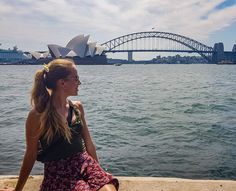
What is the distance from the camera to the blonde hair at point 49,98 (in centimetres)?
238

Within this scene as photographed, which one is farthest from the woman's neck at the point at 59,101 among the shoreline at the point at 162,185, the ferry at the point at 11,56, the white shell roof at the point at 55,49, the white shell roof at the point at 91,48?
the ferry at the point at 11,56

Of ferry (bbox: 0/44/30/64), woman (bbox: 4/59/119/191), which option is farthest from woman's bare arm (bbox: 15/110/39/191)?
ferry (bbox: 0/44/30/64)

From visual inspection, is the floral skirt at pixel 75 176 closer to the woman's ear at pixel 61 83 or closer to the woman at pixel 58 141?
the woman at pixel 58 141

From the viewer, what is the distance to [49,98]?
2.48 metres

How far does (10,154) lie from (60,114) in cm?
552

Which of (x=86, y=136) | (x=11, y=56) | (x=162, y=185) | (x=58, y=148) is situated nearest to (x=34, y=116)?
(x=58, y=148)

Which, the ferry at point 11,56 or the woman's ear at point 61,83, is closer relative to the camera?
the woman's ear at point 61,83

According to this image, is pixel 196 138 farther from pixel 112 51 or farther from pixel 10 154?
pixel 112 51

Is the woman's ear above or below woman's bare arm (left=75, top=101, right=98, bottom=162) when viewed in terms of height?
above

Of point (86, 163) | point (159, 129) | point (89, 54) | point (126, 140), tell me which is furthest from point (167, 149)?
point (89, 54)

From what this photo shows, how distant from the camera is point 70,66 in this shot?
8.30 ft

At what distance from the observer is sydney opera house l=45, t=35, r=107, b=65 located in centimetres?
9088

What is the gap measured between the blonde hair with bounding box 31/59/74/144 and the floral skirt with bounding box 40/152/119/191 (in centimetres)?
17

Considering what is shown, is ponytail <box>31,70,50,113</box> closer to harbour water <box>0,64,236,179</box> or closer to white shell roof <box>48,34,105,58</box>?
harbour water <box>0,64,236,179</box>
